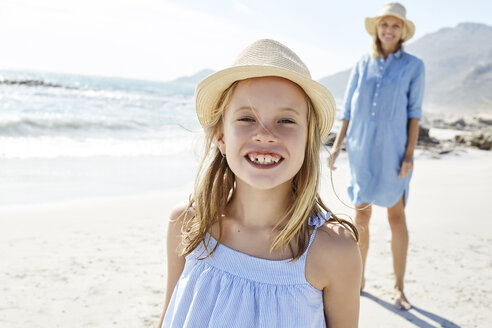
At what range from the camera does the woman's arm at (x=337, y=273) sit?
58.8 inches

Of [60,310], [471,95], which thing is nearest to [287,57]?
[60,310]

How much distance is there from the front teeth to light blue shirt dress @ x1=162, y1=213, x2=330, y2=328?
0.29 meters

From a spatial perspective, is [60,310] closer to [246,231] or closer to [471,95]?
[246,231]

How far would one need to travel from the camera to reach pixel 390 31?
315 cm

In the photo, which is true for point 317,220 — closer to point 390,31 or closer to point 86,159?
point 390,31

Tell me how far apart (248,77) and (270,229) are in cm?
57

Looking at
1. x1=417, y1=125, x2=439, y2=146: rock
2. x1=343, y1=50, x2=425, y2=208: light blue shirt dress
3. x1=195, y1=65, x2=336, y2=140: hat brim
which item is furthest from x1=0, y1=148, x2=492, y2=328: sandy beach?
x1=417, y1=125, x2=439, y2=146: rock

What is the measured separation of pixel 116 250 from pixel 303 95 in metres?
2.84

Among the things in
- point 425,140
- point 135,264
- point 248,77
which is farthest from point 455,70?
point 248,77

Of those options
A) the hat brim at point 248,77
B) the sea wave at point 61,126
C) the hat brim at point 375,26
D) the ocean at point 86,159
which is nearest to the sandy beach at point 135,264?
the ocean at point 86,159

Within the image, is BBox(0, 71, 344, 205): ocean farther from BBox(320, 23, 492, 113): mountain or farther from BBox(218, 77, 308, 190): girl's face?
BBox(320, 23, 492, 113): mountain

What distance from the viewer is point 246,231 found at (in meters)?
1.67

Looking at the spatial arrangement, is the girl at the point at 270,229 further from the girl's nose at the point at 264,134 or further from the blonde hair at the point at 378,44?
the blonde hair at the point at 378,44

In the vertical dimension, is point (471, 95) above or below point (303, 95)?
above
